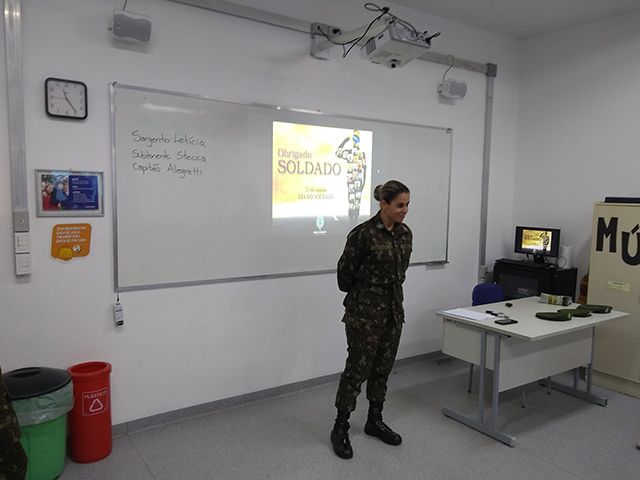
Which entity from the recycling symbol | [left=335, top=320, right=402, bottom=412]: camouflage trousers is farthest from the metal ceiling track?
the recycling symbol

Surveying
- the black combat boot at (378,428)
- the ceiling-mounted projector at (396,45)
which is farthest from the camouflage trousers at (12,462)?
the ceiling-mounted projector at (396,45)

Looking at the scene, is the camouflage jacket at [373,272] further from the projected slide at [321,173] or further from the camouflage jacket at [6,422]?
the camouflage jacket at [6,422]

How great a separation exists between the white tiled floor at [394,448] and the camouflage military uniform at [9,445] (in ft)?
3.98

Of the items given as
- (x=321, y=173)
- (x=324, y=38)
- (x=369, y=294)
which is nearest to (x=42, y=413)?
(x=369, y=294)

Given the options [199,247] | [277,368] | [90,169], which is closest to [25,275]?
[90,169]

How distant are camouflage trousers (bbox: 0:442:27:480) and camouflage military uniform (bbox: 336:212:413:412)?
1.71 metres

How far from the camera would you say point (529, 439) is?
3016 millimetres

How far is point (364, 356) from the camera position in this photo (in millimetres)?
2744

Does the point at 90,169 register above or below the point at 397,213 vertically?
above

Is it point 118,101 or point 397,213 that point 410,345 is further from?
point 118,101

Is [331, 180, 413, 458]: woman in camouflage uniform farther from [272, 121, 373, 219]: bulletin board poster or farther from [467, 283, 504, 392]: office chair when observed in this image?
[467, 283, 504, 392]: office chair

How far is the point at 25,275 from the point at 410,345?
10.4ft

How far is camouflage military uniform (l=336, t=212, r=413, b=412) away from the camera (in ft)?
8.95

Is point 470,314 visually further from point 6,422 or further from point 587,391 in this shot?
point 6,422
